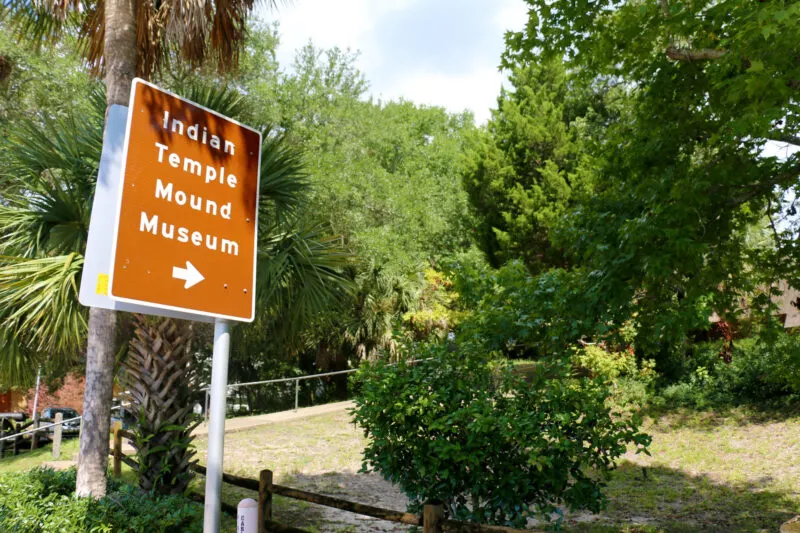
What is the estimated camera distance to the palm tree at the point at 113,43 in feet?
21.3

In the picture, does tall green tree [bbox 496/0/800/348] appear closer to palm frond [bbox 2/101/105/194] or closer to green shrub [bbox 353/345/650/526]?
green shrub [bbox 353/345/650/526]

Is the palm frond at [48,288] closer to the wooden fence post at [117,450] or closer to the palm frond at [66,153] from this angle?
the palm frond at [66,153]

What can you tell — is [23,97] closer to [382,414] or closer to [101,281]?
[382,414]

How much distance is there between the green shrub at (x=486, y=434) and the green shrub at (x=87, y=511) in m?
1.99

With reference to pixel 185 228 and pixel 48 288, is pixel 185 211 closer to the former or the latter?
pixel 185 228

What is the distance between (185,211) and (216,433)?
3.36ft

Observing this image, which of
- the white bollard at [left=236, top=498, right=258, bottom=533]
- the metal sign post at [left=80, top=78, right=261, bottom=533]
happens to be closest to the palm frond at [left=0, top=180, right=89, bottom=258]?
the metal sign post at [left=80, top=78, right=261, bottom=533]

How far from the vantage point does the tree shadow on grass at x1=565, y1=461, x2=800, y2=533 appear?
8.27 metres

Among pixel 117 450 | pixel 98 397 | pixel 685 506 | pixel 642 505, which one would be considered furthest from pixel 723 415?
pixel 98 397

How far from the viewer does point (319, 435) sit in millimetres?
14516

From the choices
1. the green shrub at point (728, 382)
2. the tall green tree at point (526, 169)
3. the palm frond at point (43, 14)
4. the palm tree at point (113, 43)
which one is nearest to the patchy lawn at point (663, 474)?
the green shrub at point (728, 382)

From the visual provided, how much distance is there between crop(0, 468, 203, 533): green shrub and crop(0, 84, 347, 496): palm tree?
1.36 metres

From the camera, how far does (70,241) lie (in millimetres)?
8109

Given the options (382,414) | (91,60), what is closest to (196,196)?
(382,414)
